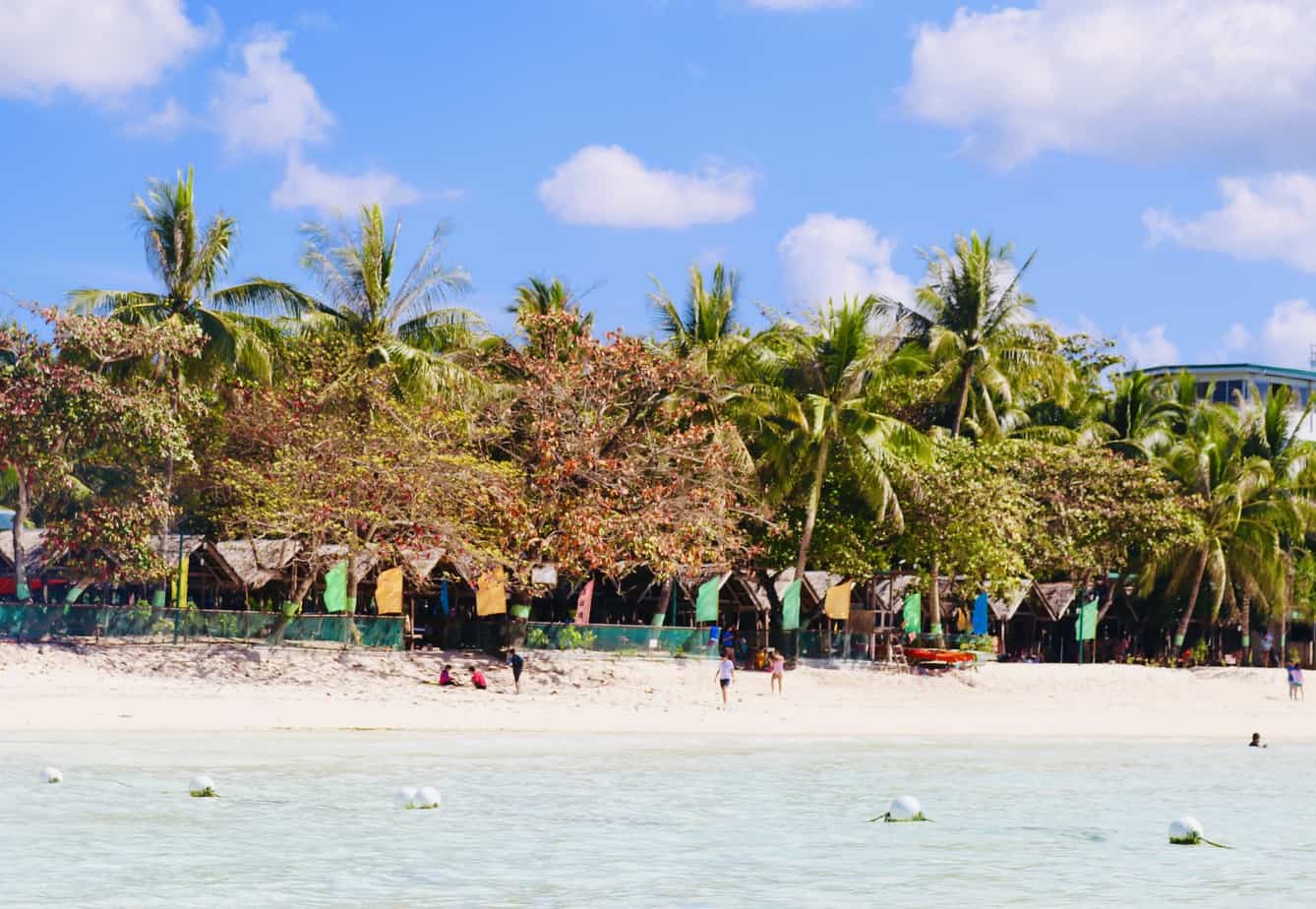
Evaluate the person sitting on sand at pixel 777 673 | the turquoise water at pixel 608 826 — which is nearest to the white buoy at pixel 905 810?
the turquoise water at pixel 608 826

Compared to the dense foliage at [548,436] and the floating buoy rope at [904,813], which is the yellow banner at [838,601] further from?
the floating buoy rope at [904,813]

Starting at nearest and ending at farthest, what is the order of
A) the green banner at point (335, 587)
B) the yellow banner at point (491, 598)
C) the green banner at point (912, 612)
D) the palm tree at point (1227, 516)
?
the green banner at point (335, 587) → the yellow banner at point (491, 598) → the green banner at point (912, 612) → the palm tree at point (1227, 516)

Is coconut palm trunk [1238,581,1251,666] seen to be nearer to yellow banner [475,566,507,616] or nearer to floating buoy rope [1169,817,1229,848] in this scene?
yellow banner [475,566,507,616]

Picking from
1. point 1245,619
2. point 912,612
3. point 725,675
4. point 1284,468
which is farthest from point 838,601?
point 1245,619

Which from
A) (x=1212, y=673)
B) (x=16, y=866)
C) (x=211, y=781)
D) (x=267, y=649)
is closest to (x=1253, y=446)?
(x=1212, y=673)

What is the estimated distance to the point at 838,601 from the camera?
4434cm

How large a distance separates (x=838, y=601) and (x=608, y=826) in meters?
25.3

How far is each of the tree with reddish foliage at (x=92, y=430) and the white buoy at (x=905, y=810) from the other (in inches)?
773

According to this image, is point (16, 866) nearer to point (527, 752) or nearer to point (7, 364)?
point (527, 752)

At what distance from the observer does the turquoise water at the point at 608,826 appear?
15.6 m

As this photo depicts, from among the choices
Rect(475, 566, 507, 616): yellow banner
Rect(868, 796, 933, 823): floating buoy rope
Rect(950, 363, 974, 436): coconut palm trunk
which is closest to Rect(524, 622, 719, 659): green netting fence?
Rect(475, 566, 507, 616): yellow banner

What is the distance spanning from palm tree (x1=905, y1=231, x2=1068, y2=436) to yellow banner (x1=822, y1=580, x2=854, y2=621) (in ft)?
22.0

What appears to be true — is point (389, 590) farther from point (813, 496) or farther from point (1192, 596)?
point (1192, 596)

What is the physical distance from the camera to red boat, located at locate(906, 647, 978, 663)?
142 ft
